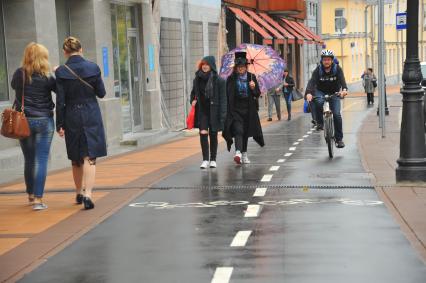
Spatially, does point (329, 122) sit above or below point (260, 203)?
above

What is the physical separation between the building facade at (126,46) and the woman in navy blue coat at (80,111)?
4893 millimetres

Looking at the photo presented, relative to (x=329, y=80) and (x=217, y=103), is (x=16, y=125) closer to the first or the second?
(x=217, y=103)

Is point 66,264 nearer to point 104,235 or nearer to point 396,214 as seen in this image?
point 104,235

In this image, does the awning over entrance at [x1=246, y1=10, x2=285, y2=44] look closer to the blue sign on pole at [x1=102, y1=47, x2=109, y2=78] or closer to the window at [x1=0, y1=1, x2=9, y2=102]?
the blue sign on pole at [x1=102, y1=47, x2=109, y2=78]

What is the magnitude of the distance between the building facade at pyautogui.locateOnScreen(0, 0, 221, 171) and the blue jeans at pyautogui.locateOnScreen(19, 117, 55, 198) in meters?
4.53

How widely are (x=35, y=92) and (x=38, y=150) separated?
620 mm

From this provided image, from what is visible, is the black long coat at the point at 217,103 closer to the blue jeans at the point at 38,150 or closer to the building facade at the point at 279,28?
the blue jeans at the point at 38,150

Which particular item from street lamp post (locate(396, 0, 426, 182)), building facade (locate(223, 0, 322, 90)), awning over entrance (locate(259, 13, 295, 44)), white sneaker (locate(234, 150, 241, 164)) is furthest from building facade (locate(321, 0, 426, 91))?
street lamp post (locate(396, 0, 426, 182))

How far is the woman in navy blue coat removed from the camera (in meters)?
8.90

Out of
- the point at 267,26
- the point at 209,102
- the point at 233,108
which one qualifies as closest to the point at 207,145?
the point at 209,102

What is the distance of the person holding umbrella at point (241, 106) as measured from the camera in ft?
42.3

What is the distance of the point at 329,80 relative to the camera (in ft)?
46.8

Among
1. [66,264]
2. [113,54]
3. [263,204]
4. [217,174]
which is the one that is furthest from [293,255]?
[113,54]

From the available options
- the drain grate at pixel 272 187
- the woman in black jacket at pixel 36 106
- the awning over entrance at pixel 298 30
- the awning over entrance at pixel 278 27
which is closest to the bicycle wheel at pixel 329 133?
the drain grate at pixel 272 187
